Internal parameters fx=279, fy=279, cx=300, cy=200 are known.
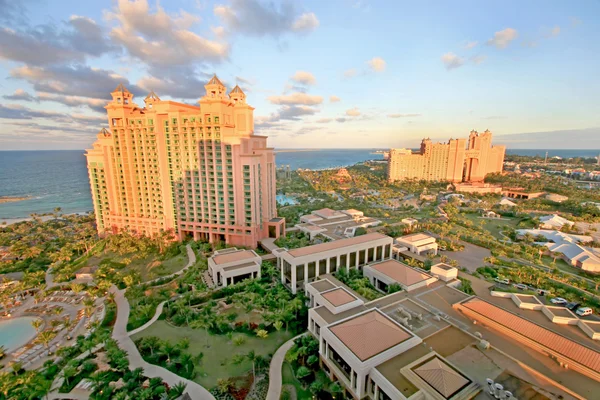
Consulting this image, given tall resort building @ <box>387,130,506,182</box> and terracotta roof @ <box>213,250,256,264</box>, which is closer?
terracotta roof @ <box>213,250,256,264</box>

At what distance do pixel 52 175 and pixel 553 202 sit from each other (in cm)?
28106

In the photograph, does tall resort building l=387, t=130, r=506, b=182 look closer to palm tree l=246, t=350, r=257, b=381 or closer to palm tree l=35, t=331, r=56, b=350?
palm tree l=246, t=350, r=257, b=381

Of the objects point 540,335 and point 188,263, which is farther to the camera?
point 188,263

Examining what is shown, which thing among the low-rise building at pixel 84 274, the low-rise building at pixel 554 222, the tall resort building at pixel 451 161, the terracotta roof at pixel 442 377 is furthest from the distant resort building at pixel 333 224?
the tall resort building at pixel 451 161

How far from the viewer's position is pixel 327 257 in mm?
41562

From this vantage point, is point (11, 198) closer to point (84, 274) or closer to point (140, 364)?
point (84, 274)

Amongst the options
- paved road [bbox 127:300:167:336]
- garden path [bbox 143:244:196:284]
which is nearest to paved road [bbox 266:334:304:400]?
paved road [bbox 127:300:167:336]

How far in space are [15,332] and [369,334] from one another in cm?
4224

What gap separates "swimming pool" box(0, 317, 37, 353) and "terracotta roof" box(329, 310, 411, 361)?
36.2m

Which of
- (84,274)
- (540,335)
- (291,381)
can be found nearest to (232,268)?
(291,381)

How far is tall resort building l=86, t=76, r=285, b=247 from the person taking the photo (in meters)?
52.5

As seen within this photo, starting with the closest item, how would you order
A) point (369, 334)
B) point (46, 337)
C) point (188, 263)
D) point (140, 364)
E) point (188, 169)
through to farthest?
point (369, 334) → point (140, 364) → point (46, 337) → point (188, 263) → point (188, 169)

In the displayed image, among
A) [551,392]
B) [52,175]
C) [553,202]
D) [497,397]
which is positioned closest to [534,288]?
[551,392]

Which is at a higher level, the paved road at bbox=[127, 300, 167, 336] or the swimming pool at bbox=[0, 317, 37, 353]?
the paved road at bbox=[127, 300, 167, 336]
